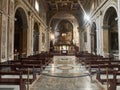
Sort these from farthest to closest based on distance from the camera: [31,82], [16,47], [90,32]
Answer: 1. [90,32]
2. [16,47]
3. [31,82]

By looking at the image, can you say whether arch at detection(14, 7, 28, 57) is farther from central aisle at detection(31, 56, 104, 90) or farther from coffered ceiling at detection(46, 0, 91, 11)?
coffered ceiling at detection(46, 0, 91, 11)

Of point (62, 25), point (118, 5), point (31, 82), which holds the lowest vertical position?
point (31, 82)

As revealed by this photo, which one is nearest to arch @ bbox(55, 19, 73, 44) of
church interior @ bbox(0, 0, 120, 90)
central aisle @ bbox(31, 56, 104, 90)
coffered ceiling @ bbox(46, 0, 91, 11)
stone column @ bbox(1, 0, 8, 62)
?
church interior @ bbox(0, 0, 120, 90)

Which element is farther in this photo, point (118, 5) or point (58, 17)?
point (58, 17)

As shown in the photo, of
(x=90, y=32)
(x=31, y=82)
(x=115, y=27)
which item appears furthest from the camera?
(x=90, y=32)

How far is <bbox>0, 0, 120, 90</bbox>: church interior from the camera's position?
691 cm

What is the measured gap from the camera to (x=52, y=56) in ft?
66.8

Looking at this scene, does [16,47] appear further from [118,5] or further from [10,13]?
[118,5]

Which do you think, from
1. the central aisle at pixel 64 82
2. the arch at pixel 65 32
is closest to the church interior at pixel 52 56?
the central aisle at pixel 64 82

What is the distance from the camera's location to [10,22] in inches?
501

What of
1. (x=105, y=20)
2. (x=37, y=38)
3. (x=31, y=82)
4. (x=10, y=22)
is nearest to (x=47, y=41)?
(x=37, y=38)

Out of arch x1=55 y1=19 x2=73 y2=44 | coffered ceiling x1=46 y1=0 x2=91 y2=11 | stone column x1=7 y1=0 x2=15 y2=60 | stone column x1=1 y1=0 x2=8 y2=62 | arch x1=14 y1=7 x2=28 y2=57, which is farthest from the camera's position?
arch x1=55 y1=19 x2=73 y2=44

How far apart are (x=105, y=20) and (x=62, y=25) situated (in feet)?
88.0

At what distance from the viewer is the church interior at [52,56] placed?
6.91m
